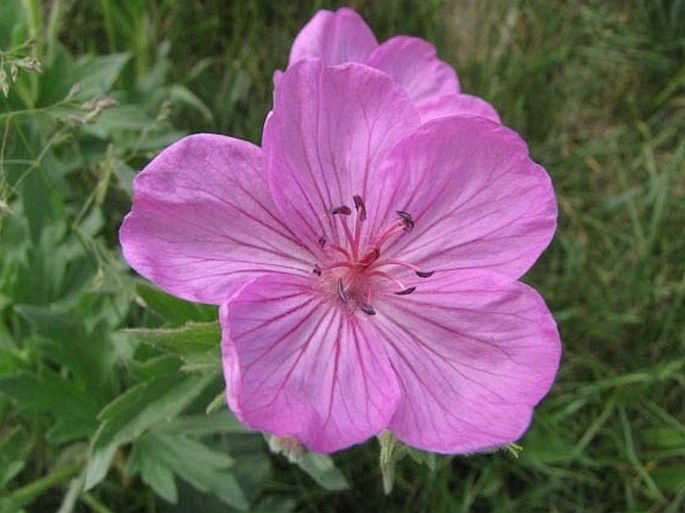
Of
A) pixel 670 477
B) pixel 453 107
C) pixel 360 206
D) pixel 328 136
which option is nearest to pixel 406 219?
pixel 360 206

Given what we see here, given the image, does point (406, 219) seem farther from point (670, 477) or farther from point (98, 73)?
point (670, 477)

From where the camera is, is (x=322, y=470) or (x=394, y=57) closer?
(x=394, y=57)

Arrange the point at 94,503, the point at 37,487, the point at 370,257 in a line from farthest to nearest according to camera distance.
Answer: the point at 94,503 → the point at 37,487 → the point at 370,257

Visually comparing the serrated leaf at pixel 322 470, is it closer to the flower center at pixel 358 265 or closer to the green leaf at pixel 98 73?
the flower center at pixel 358 265

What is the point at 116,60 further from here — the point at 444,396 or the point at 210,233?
the point at 444,396

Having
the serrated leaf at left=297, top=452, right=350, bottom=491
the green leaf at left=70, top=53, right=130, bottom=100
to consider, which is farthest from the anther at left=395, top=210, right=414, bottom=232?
the green leaf at left=70, top=53, right=130, bottom=100

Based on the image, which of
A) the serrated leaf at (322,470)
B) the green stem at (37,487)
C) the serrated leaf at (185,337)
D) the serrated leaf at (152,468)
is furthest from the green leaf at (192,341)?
the green stem at (37,487)
